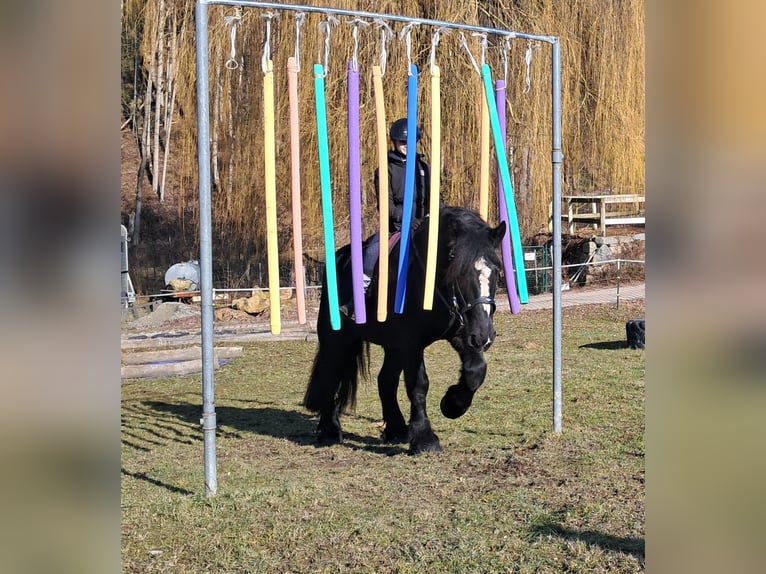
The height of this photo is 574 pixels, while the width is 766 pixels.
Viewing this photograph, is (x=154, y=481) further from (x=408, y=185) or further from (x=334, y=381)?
(x=408, y=185)

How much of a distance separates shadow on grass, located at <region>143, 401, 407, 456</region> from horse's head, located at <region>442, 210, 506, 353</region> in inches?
56.8

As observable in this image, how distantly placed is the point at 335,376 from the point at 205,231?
100 inches

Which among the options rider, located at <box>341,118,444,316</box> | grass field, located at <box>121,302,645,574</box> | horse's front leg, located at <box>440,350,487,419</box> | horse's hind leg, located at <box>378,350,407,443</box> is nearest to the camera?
grass field, located at <box>121,302,645,574</box>

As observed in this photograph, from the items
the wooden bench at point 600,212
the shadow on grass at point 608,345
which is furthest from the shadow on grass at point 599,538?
the wooden bench at point 600,212

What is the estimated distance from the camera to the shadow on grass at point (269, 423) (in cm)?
769

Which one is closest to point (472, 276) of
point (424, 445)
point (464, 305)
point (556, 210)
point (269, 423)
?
point (464, 305)

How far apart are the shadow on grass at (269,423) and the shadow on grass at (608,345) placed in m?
5.44

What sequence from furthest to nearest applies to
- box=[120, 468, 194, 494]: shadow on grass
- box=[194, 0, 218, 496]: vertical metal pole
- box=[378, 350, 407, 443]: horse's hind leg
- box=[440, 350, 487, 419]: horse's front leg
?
box=[378, 350, 407, 443]: horse's hind leg < box=[440, 350, 487, 419]: horse's front leg < box=[120, 468, 194, 494]: shadow on grass < box=[194, 0, 218, 496]: vertical metal pole

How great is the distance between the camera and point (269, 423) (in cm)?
880

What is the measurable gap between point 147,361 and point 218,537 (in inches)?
338

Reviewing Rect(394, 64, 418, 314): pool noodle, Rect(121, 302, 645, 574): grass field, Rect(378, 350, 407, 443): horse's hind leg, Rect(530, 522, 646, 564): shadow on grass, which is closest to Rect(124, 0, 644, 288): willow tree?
Rect(121, 302, 645, 574): grass field

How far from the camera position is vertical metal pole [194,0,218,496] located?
559 cm

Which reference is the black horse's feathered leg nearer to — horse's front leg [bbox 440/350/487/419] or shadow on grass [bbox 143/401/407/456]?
shadow on grass [bbox 143/401/407/456]

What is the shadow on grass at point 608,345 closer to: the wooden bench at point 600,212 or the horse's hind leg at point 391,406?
the horse's hind leg at point 391,406
